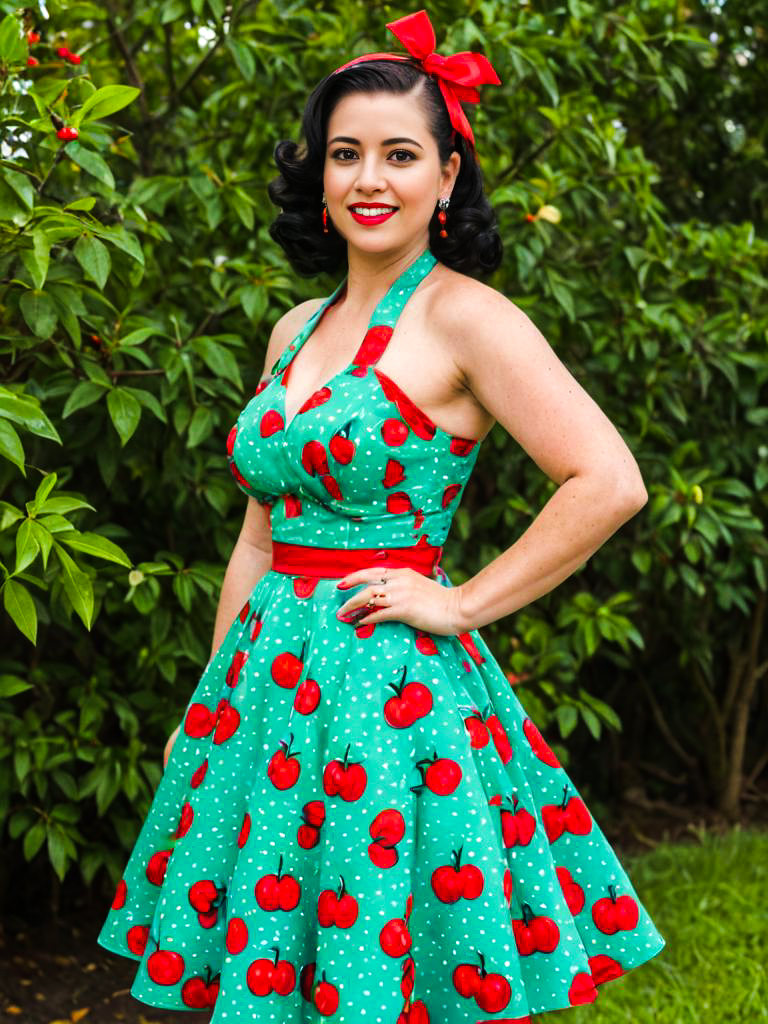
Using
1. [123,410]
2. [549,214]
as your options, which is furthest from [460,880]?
[549,214]

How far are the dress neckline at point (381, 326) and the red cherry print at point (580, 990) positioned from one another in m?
0.94

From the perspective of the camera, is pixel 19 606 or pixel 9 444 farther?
pixel 19 606

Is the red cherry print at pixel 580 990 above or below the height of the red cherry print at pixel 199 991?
above

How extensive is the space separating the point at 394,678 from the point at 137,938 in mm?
685

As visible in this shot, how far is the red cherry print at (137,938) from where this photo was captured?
215 centimetres

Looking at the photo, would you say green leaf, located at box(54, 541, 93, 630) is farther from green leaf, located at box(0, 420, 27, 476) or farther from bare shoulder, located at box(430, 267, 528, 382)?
bare shoulder, located at box(430, 267, 528, 382)

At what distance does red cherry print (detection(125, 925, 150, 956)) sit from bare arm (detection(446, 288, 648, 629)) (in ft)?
2.55

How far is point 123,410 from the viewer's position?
2.51 m

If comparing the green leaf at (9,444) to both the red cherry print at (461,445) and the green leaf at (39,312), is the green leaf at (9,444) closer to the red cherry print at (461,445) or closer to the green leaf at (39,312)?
the green leaf at (39,312)

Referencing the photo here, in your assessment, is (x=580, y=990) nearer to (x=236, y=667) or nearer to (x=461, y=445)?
(x=236, y=667)

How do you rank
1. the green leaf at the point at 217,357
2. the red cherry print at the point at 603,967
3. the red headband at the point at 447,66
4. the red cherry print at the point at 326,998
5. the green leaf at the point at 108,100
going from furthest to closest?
the green leaf at the point at 217,357 < the green leaf at the point at 108,100 < the red cherry print at the point at 603,967 < the red headband at the point at 447,66 < the red cherry print at the point at 326,998

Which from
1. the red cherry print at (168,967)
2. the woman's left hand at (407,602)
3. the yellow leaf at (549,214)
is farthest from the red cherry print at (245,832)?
the yellow leaf at (549,214)

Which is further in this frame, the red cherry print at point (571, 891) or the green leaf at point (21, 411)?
the red cherry print at point (571, 891)

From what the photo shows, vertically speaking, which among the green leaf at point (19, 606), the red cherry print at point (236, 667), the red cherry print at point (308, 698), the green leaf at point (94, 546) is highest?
the green leaf at point (94, 546)
